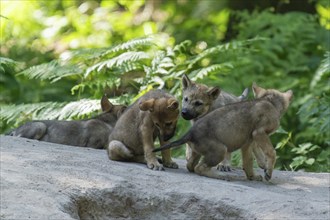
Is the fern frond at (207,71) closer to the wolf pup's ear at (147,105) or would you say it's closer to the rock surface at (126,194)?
the wolf pup's ear at (147,105)

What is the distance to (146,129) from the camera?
812cm

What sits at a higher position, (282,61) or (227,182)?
(282,61)

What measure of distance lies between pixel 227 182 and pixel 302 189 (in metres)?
0.74

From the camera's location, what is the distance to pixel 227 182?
764 cm

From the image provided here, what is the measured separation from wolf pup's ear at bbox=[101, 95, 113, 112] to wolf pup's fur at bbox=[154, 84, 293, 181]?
216cm

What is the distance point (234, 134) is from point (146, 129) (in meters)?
0.89

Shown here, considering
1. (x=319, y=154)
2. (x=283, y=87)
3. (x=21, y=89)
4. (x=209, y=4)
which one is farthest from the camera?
(x=209, y=4)

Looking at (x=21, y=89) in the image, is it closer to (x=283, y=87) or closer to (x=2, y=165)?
(x=283, y=87)

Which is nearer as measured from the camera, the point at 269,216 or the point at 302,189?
the point at 269,216

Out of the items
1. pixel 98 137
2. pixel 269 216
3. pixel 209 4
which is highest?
pixel 209 4

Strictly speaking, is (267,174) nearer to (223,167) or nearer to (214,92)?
(223,167)

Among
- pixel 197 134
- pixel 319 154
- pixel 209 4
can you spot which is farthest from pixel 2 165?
pixel 209 4

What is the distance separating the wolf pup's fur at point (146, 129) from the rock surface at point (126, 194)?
0.47 metres

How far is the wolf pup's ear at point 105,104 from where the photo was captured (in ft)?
32.5
